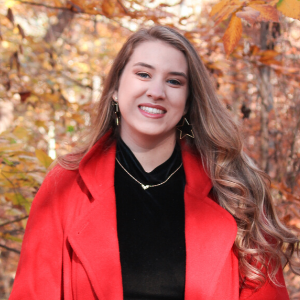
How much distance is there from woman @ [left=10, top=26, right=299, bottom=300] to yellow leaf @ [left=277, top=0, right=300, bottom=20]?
76 cm

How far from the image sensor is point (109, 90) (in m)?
2.30

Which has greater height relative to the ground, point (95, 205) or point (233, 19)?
point (233, 19)

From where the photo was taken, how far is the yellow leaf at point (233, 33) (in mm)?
1644

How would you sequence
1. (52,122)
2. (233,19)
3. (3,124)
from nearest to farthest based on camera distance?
(233,19) < (3,124) < (52,122)

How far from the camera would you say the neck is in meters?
2.15

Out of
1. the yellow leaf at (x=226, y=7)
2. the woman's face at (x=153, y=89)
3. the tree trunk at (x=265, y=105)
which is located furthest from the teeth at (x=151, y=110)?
the tree trunk at (x=265, y=105)

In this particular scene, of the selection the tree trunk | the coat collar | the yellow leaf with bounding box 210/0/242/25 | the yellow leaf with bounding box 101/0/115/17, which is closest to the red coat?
the coat collar

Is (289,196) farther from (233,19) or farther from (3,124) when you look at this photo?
(3,124)

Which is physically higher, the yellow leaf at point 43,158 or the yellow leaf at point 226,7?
the yellow leaf at point 226,7

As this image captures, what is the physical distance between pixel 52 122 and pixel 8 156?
3.09 metres

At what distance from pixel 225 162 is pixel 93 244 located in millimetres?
1007

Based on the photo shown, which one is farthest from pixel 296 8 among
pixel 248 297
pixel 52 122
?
pixel 52 122

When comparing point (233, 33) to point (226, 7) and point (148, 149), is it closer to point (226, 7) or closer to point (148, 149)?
point (226, 7)

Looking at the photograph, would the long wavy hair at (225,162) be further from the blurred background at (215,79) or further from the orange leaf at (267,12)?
the orange leaf at (267,12)
